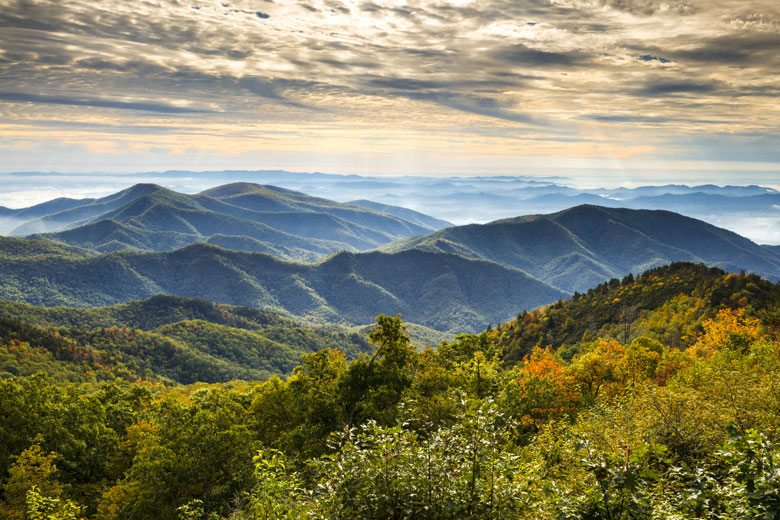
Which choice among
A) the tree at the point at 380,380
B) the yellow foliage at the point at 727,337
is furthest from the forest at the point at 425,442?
the yellow foliage at the point at 727,337

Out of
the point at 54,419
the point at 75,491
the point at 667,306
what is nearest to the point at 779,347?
the point at 75,491

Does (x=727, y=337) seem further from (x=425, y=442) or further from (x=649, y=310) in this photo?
(x=649, y=310)

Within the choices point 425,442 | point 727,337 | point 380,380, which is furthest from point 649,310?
point 425,442

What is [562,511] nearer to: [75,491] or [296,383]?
[296,383]

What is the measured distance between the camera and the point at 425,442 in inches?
562

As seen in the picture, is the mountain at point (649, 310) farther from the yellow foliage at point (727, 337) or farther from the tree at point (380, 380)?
the tree at point (380, 380)

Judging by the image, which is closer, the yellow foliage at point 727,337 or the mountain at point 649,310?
the yellow foliage at point 727,337

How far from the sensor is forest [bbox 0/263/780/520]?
12.1m

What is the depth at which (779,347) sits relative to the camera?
136 ft

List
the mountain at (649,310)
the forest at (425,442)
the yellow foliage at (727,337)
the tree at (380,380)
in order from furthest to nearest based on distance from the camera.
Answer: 1. the mountain at (649,310)
2. the yellow foliage at (727,337)
3. the tree at (380,380)
4. the forest at (425,442)

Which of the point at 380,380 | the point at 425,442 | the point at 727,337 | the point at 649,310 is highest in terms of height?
the point at 425,442

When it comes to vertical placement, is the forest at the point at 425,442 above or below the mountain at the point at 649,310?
above

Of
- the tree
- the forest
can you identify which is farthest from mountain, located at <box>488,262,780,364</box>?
the tree

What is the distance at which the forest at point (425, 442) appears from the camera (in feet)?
39.8
